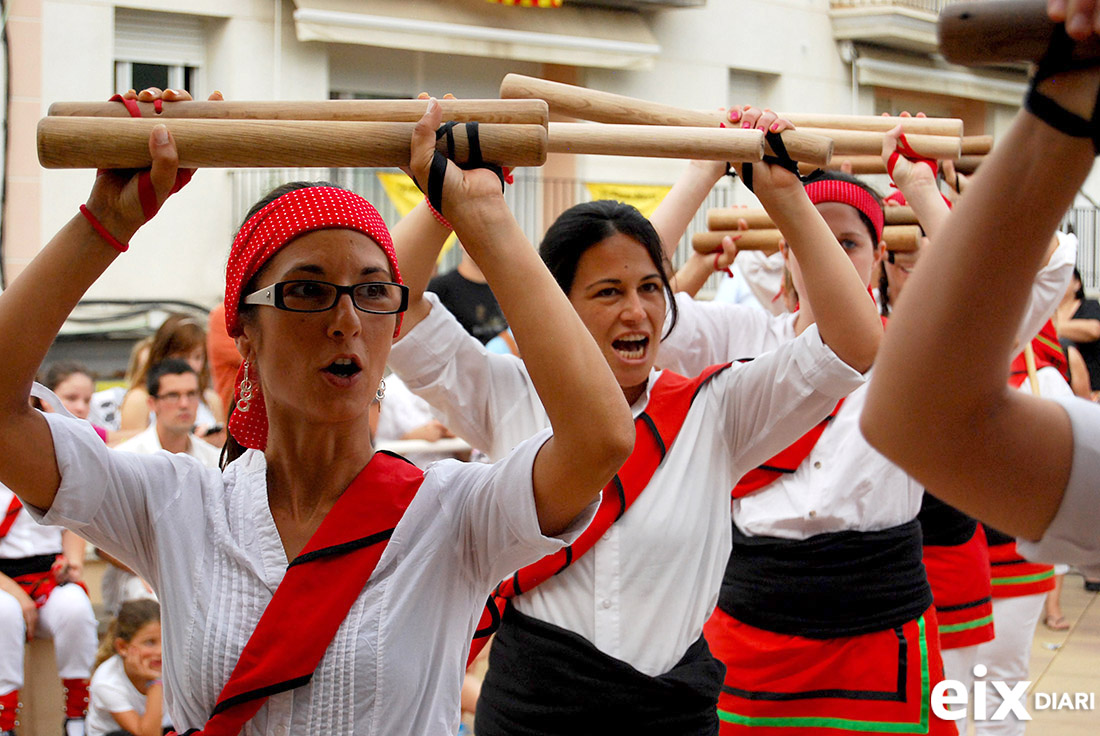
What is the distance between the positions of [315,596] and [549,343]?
1.70 feet

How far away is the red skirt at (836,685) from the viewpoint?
10.8ft

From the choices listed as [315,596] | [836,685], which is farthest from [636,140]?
[836,685]

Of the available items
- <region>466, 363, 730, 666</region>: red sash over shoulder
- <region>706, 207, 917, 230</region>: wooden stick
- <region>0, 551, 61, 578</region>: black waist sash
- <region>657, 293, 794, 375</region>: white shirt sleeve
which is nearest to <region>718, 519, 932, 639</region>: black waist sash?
<region>657, 293, 794, 375</region>: white shirt sleeve

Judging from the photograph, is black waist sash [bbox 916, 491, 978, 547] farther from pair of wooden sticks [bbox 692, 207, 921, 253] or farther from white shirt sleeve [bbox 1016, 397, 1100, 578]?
white shirt sleeve [bbox 1016, 397, 1100, 578]

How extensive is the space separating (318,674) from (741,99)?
14740 mm

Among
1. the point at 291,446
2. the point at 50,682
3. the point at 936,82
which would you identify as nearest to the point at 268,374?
the point at 291,446

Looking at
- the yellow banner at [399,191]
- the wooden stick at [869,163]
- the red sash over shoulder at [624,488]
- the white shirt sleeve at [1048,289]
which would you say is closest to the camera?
the red sash over shoulder at [624,488]

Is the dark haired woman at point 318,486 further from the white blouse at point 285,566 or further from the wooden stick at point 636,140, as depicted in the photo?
the wooden stick at point 636,140

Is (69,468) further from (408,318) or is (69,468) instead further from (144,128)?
(408,318)

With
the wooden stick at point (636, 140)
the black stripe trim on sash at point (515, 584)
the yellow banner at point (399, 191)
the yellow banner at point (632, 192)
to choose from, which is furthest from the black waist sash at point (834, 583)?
the yellow banner at point (632, 192)

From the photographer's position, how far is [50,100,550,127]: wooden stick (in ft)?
5.97

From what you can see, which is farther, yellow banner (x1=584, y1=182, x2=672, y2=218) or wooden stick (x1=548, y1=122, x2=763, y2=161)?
yellow banner (x1=584, y1=182, x2=672, y2=218)

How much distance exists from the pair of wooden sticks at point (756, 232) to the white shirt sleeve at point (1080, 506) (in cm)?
240

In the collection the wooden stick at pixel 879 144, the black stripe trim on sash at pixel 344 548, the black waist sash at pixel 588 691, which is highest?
the wooden stick at pixel 879 144
